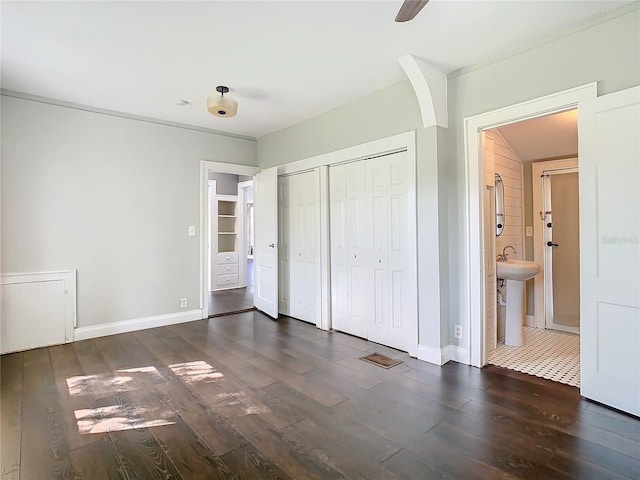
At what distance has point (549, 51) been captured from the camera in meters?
2.54

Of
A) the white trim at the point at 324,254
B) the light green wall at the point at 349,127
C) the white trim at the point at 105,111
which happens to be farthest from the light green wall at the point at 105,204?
the white trim at the point at 324,254

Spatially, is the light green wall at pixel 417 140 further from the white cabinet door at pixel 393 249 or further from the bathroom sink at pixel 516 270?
the bathroom sink at pixel 516 270

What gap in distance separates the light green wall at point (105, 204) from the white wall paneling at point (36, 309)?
0.31 feet

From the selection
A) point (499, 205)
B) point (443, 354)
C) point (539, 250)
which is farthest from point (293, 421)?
point (539, 250)

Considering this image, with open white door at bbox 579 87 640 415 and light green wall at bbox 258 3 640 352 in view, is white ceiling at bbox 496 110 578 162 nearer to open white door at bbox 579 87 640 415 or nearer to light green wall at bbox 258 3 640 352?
light green wall at bbox 258 3 640 352

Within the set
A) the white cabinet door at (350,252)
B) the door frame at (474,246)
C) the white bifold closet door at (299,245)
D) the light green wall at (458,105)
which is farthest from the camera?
the white bifold closet door at (299,245)

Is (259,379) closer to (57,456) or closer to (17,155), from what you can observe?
(57,456)

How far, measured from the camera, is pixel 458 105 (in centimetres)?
306

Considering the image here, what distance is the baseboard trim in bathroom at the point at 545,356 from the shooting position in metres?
2.80

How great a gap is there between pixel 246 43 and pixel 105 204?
2.60m

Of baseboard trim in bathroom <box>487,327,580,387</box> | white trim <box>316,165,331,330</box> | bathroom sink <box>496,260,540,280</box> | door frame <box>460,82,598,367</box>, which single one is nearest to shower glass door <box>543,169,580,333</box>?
baseboard trim in bathroom <box>487,327,580,387</box>

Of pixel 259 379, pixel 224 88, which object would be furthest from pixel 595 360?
pixel 224 88

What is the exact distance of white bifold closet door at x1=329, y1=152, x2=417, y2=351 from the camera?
3311mm

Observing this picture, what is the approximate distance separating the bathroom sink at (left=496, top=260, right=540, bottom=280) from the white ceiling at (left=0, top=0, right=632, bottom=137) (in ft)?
6.45
